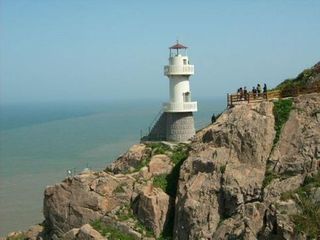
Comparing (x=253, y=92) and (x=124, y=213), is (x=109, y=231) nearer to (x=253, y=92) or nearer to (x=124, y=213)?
(x=124, y=213)

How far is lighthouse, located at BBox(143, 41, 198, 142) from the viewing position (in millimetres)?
37094

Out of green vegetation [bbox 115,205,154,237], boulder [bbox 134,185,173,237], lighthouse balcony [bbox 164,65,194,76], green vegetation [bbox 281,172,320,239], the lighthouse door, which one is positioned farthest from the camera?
the lighthouse door

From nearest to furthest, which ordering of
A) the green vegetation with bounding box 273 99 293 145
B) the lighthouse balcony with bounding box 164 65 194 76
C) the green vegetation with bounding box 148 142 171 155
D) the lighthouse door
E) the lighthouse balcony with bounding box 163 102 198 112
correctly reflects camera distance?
the green vegetation with bounding box 273 99 293 145 < the green vegetation with bounding box 148 142 171 155 < the lighthouse balcony with bounding box 163 102 198 112 < the lighthouse balcony with bounding box 164 65 194 76 < the lighthouse door

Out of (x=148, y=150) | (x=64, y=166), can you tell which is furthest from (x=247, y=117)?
(x=64, y=166)

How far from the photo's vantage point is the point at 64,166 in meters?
76.7

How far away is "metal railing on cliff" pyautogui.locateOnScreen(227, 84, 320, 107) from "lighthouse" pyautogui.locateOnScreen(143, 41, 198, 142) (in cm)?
397

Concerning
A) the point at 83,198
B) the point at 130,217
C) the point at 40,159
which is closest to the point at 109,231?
the point at 130,217

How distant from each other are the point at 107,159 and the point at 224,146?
51.5 m

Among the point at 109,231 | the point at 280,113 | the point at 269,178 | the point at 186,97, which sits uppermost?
the point at 186,97

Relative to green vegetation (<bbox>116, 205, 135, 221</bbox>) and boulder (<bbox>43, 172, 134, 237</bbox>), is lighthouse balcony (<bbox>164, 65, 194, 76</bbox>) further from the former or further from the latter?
green vegetation (<bbox>116, 205, 135, 221</bbox>)

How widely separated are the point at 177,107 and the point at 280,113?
8.67 metres

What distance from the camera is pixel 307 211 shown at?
24.6 m

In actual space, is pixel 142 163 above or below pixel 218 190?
above

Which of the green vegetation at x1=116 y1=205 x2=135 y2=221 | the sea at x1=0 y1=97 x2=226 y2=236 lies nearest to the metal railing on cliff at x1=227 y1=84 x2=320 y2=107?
the green vegetation at x1=116 y1=205 x2=135 y2=221
